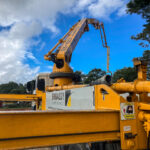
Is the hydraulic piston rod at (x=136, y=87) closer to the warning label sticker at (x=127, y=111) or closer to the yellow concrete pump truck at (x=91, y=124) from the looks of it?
the yellow concrete pump truck at (x=91, y=124)

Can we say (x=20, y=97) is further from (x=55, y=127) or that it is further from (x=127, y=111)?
(x=127, y=111)

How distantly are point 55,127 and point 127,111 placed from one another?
3.96 feet

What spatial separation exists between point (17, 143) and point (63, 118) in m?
0.64

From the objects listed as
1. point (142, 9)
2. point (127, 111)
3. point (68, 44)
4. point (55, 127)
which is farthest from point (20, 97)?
point (142, 9)

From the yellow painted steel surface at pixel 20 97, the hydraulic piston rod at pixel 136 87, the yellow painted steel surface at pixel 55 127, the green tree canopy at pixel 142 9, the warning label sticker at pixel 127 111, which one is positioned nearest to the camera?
the yellow painted steel surface at pixel 55 127

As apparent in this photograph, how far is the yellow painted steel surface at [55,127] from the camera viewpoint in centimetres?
190

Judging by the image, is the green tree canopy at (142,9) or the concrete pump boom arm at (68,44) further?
the green tree canopy at (142,9)

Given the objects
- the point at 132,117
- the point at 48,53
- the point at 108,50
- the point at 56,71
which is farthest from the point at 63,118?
the point at 108,50

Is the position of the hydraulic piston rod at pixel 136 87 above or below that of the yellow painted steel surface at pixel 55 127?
above

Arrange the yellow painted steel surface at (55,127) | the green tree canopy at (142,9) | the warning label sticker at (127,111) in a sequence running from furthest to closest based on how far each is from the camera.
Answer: the green tree canopy at (142,9), the warning label sticker at (127,111), the yellow painted steel surface at (55,127)

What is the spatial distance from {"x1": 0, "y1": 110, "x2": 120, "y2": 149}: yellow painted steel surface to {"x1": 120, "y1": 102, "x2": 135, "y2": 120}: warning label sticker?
0.36 feet

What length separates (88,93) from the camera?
3.64m

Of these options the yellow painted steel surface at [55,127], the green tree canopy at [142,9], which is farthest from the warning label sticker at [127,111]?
the green tree canopy at [142,9]

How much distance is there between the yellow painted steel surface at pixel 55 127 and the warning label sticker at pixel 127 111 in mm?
111
